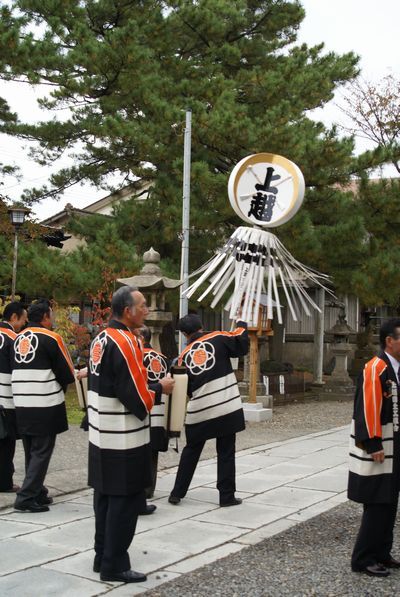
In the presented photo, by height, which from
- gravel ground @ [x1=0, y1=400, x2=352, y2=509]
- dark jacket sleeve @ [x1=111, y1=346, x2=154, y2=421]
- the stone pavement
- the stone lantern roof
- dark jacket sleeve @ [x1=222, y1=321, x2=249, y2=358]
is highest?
the stone lantern roof

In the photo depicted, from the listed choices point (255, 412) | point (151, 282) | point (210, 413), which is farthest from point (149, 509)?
point (255, 412)

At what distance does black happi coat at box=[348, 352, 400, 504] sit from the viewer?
4.03 meters

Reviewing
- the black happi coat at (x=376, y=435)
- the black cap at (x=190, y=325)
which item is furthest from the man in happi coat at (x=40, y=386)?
the black happi coat at (x=376, y=435)

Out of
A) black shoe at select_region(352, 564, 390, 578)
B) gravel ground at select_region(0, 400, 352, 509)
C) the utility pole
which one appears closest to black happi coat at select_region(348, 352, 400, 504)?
black shoe at select_region(352, 564, 390, 578)

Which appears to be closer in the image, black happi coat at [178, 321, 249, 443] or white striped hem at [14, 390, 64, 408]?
white striped hem at [14, 390, 64, 408]

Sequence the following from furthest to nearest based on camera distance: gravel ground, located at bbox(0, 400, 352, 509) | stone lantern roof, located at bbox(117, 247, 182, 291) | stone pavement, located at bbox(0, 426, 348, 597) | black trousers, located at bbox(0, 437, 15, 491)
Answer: stone lantern roof, located at bbox(117, 247, 182, 291) → gravel ground, located at bbox(0, 400, 352, 509) → black trousers, located at bbox(0, 437, 15, 491) → stone pavement, located at bbox(0, 426, 348, 597)

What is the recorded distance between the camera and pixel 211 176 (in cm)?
1261

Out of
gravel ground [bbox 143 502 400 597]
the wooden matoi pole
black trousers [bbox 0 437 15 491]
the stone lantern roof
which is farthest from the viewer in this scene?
the wooden matoi pole

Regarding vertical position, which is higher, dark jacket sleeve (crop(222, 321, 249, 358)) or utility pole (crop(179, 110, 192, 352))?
utility pole (crop(179, 110, 192, 352))

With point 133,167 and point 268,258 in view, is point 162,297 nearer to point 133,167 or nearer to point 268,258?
point 268,258

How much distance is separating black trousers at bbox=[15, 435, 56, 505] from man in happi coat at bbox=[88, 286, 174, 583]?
1562 millimetres

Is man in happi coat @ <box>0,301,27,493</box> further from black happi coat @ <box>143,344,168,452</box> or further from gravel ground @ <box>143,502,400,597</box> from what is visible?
gravel ground @ <box>143,502,400,597</box>

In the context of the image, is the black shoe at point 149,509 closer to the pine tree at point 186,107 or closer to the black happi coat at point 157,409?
the black happi coat at point 157,409

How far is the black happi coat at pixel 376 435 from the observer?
13.2 ft
